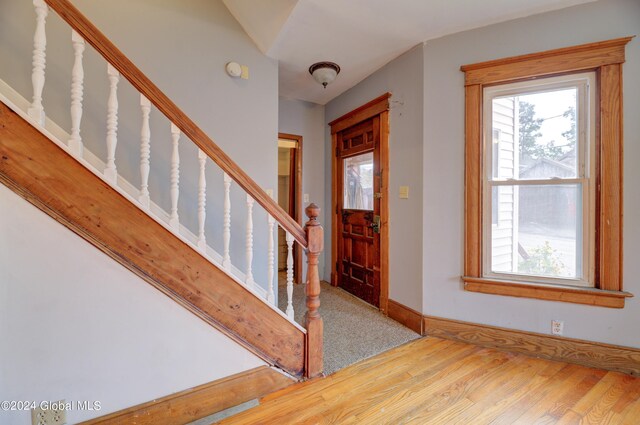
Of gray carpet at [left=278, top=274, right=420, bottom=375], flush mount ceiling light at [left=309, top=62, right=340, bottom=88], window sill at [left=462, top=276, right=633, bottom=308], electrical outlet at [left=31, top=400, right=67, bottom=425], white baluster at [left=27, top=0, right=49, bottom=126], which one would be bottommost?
gray carpet at [left=278, top=274, right=420, bottom=375]

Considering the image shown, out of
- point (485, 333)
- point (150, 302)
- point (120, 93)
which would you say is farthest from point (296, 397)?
point (120, 93)

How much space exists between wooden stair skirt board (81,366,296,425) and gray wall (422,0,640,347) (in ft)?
4.75

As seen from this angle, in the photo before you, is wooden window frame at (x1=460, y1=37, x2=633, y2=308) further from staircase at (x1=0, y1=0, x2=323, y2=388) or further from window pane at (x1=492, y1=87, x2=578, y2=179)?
staircase at (x1=0, y1=0, x2=323, y2=388)

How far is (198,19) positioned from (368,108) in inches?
68.5

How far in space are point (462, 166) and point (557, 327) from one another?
1.35m

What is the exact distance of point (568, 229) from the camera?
77.9 inches

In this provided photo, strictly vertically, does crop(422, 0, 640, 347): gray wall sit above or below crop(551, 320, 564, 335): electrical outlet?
above

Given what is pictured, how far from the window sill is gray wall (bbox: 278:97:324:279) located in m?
1.98

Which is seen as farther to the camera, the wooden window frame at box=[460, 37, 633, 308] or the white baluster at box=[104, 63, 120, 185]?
the wooden window frame at box=[460, 37, 633, 308]

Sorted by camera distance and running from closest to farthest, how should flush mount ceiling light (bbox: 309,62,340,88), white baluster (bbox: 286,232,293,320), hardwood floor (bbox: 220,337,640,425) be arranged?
1. hardwood floor (bbox: 220,337,640,425)
2. white baluster (bbox: 286,232,293,320)
3. flush mount ceiling light (bbox: 309,62,340,88)

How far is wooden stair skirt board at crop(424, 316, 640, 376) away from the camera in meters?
1.80

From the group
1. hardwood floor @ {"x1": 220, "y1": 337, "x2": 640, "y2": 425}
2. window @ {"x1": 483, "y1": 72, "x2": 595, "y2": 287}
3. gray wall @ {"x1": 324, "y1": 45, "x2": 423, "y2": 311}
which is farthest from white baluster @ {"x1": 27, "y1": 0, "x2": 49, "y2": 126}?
window @ {"x1": 483, "y1": 72, "x2": 595, "y2": 287}

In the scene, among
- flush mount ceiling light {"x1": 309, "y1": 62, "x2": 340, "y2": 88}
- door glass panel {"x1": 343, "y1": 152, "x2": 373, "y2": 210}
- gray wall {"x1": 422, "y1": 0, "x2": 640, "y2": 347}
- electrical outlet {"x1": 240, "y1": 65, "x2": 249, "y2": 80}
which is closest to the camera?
gray wall {"x1": 422, "y1": 0, "x2": 640, "y2": 347}

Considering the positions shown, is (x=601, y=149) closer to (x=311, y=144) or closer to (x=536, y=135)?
(x=536, y=135)
